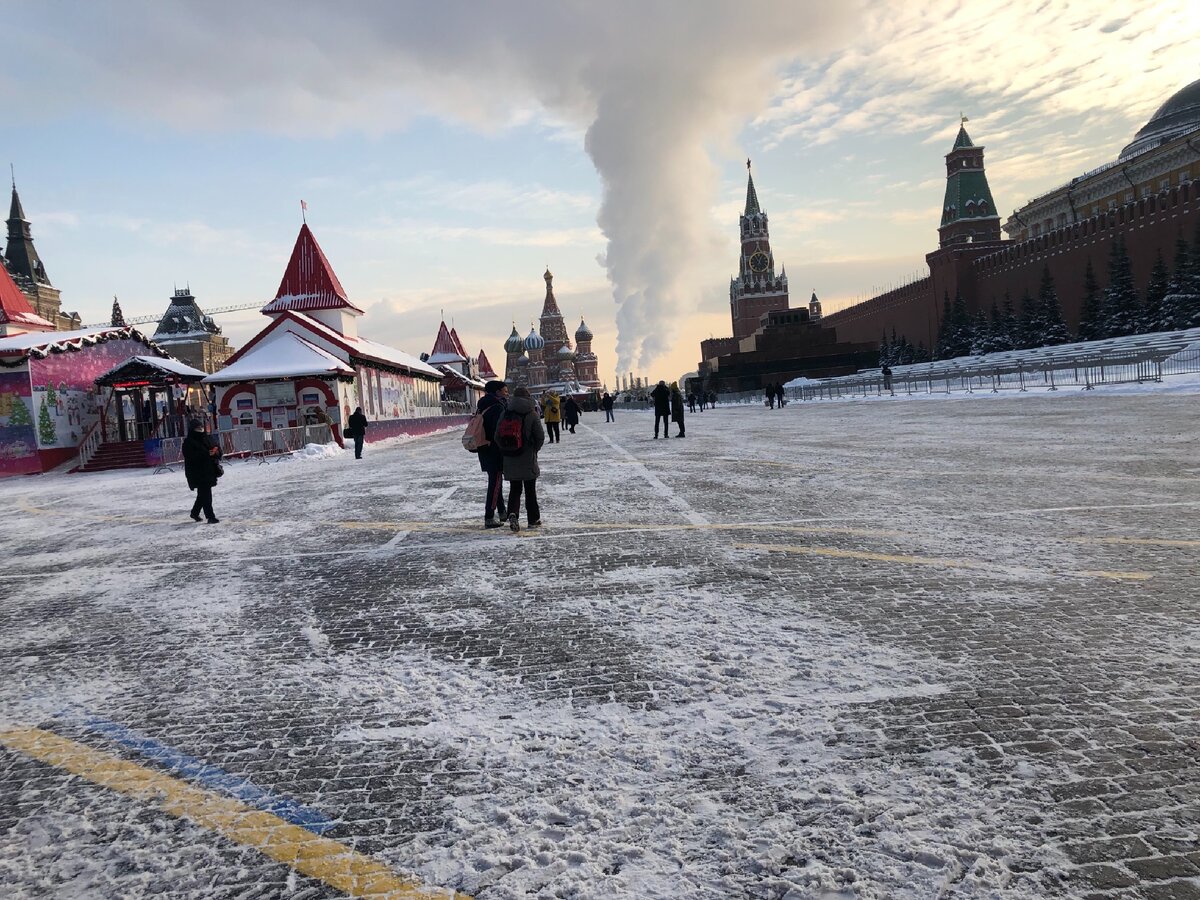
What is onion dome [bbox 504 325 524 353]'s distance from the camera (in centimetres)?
14162

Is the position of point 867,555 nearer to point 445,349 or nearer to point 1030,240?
point 445,349

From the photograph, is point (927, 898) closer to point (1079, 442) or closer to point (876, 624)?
point (876, 624)

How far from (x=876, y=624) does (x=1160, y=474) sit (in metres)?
7.14

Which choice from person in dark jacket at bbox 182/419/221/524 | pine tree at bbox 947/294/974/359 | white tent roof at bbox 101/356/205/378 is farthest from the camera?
pine tree at bbox 947/294/974/359

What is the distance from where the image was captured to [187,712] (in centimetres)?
374

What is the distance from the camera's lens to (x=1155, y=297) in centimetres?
5084

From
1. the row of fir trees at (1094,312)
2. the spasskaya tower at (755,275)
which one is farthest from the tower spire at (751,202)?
the row of fir trees at (1094,312)

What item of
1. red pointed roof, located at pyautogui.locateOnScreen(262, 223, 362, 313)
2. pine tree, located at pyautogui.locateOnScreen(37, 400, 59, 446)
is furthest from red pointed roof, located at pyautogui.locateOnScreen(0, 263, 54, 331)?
red pointed roof, located at pyautogui.locateOnScreen(262, 223, 362, 313)

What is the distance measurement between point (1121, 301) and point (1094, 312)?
307cm

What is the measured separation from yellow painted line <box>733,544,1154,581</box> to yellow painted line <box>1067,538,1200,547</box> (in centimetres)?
97

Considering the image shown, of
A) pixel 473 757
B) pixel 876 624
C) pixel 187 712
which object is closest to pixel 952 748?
pixel 876 624

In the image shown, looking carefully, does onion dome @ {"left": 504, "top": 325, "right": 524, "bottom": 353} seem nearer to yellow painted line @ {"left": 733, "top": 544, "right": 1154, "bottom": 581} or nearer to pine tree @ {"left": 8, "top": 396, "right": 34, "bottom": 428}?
pine tree @ {"left": 8, "top": 396, "right": 34, "bottom": 428}

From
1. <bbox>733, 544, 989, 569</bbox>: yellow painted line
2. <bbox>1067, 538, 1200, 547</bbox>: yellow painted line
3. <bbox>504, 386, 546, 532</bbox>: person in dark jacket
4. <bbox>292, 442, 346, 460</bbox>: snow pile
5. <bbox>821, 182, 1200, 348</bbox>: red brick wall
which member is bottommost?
<bbox>1067, 538, 1200, 547</bbox>: yellow painted line

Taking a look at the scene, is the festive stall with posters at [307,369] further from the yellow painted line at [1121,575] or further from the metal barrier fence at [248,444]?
the yellow painted line at [1121,575]
